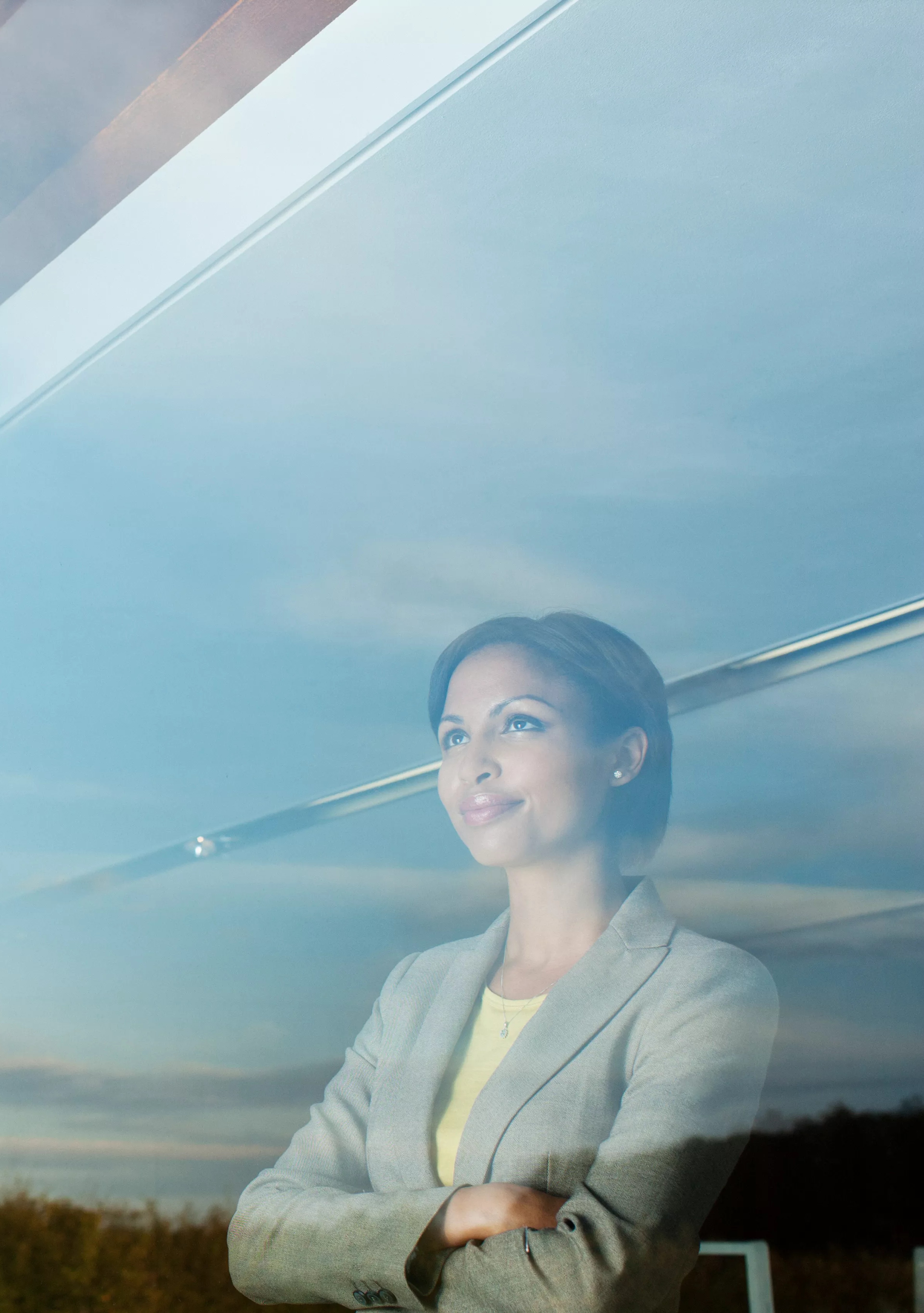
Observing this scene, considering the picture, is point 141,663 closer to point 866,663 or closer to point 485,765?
point 485,765

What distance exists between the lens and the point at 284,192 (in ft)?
5.17

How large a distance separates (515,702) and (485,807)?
13 centimetres

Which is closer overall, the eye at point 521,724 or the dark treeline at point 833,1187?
the dark treeline at point 833,1187

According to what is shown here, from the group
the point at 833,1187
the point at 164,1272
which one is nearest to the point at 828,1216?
the point at 833,1187

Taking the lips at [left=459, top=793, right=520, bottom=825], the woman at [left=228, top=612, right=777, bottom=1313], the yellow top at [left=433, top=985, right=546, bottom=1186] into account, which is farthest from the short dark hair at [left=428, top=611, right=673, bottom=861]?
the yellow top at [left=433, top=985, right=546, bottom=1186]

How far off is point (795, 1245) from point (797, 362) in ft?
3.05

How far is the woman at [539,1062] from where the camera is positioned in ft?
3.37

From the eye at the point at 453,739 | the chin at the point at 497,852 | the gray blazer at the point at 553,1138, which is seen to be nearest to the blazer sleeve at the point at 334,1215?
the gray blazer at the point at 553,1138

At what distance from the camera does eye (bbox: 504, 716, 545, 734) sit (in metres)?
1.26

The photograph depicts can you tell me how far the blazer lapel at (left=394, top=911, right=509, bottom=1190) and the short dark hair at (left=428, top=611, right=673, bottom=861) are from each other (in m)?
0.19

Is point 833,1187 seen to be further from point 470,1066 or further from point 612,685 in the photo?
point 612,685

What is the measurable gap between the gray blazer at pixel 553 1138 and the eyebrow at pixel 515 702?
237 mm

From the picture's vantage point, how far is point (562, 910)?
121 centimetres

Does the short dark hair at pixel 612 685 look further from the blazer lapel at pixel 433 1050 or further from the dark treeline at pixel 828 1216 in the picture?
the dark treeline at pixel 828 1216
